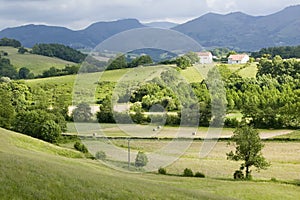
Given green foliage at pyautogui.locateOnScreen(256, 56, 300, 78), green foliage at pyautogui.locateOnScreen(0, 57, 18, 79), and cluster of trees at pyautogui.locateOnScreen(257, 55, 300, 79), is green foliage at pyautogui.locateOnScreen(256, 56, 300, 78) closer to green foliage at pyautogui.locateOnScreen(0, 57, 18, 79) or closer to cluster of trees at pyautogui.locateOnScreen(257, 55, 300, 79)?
cluster of trees at pyautogui.locateOnScreen(257, 55, 300, 79)

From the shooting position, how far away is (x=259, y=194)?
1303 inches

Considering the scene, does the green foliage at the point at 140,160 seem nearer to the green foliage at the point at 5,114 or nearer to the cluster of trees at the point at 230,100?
the cluster of trees at the point at 230,100

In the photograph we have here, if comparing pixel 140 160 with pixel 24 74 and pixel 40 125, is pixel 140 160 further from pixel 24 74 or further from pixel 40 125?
pixel 24 74

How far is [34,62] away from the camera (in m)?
177

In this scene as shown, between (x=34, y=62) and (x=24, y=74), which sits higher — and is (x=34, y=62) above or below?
above

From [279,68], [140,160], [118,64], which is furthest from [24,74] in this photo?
[140,160]

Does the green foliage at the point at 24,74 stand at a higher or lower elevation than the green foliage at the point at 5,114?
higher

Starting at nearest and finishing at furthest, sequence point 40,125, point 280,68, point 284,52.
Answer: point 40,125
point 280,68
point 284,52

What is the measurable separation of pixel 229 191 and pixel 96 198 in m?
16.6

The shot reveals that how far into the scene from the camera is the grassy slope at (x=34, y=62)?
552ft

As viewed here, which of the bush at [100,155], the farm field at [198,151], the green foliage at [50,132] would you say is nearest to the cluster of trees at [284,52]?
the farm field at [198,151]

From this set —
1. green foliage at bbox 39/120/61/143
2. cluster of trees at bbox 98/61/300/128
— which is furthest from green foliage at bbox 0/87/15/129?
cluster of trees at bbox 98/61/300/128

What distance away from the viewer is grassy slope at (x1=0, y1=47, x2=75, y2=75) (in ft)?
552

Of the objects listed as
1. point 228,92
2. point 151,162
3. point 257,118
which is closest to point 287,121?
point 257,118
